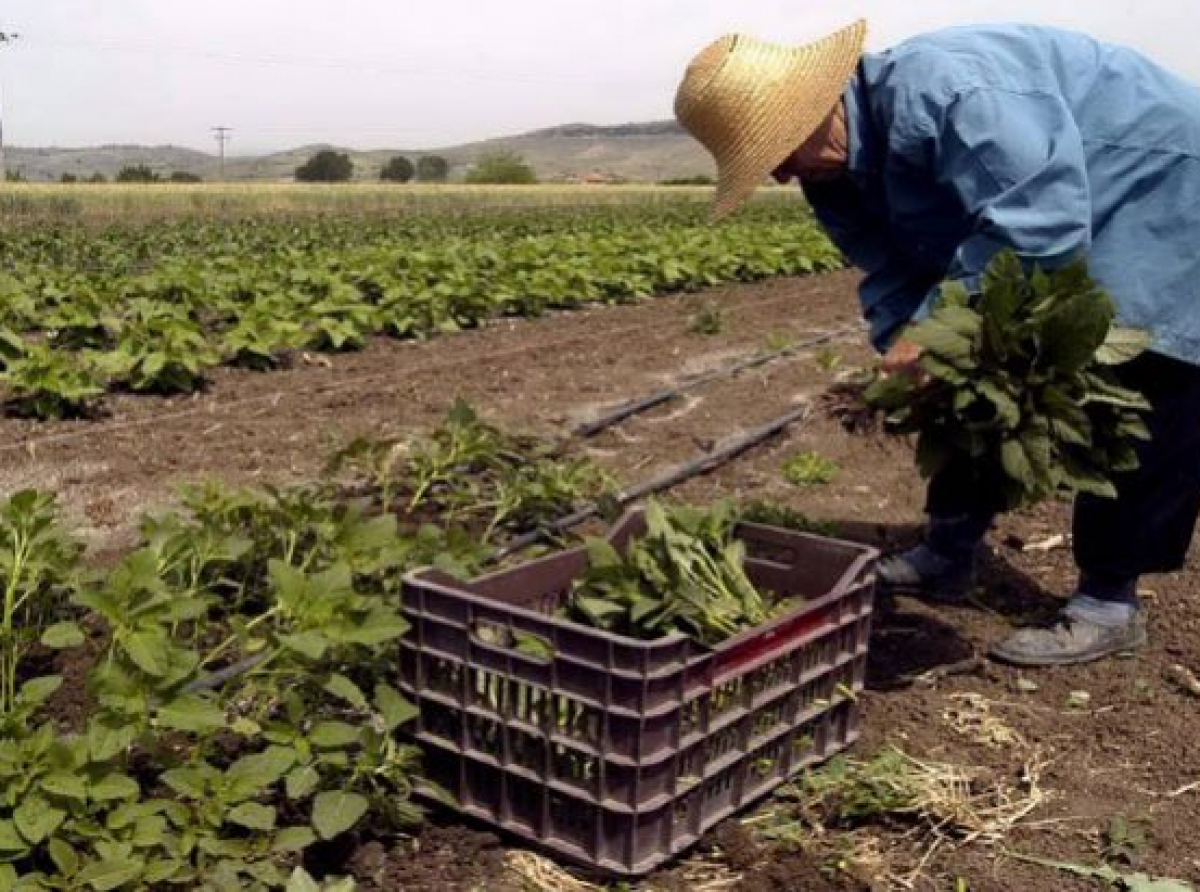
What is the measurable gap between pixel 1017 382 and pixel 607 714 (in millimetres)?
1266

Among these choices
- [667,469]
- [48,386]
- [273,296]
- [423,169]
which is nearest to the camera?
[667,469]

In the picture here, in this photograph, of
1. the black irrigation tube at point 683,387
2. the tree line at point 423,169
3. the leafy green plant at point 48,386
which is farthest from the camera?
the tree line at point 423,169

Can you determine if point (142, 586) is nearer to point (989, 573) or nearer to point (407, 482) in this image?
point (407, 482)

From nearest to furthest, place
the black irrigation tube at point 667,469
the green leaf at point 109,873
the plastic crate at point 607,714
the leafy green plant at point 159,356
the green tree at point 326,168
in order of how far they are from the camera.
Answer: the green leaf at point 109,873 → the plastic crate at point 607,714 → the black irrigation tube at point 667,469 → the leafy green plant at point 159,356 → the green tree at point 326,168

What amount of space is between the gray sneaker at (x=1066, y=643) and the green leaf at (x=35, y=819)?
2468 millimetres

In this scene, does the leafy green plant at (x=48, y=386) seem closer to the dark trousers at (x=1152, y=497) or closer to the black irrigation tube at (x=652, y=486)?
the black irrigation tube at (x=652, y=486)

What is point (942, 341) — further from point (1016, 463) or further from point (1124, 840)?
point (1124, 840)

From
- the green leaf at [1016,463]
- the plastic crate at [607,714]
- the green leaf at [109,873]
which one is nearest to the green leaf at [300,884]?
the green leaf at [109,873]

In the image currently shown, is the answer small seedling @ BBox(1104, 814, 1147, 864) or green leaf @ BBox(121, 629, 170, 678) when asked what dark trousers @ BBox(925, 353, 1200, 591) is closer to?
small seedling @ BBox(1104, 814, 1147, 864)

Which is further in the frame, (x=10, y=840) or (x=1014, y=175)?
(x=1014, y=175)

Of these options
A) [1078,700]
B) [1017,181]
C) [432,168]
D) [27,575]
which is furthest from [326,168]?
[1017,181]

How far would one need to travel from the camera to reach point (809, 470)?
5.36 m

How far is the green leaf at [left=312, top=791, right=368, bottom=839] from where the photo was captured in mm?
2121

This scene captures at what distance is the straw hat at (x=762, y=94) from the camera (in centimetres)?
295
